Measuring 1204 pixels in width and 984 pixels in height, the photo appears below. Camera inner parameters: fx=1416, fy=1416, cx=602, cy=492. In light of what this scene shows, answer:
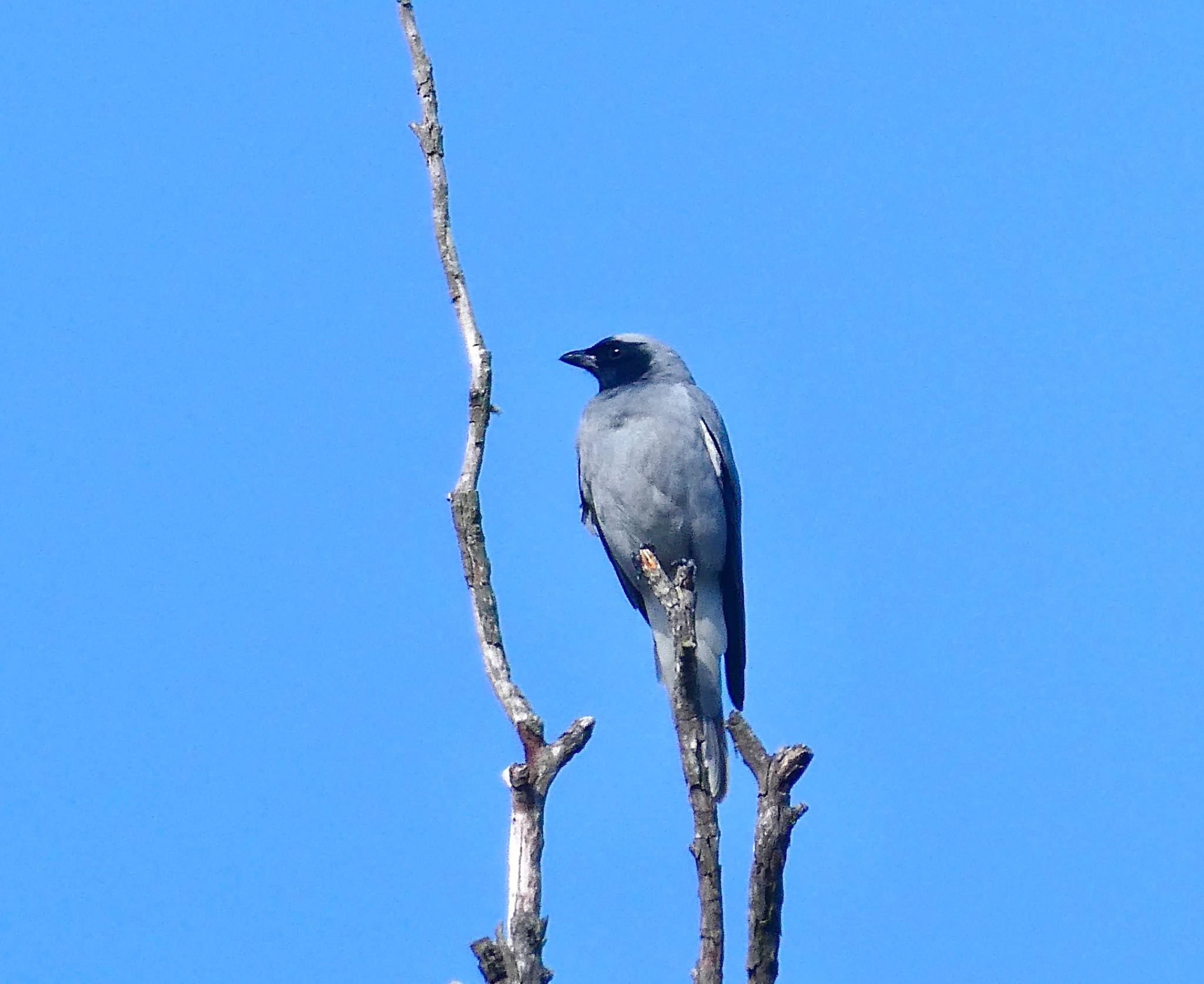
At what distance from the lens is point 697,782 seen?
605 cm

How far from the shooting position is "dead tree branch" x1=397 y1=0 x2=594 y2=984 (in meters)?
5.60

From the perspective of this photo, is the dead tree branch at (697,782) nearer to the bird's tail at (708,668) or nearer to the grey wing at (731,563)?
the bird's tail at (708,668)

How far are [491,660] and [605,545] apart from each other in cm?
406

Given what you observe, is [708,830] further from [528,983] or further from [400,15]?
[400,15]

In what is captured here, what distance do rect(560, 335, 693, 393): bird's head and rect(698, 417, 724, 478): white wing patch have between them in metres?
0.66

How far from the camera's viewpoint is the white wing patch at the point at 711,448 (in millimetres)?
9945

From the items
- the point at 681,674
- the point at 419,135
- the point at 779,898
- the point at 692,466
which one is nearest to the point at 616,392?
the point at 692,466

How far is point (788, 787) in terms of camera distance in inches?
214

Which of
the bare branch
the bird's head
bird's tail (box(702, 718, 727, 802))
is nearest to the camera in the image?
the bare branch

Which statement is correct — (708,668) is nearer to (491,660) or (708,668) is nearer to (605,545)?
(605,545)

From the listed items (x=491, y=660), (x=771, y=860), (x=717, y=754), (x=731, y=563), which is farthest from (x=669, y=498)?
(x=771, y=860)

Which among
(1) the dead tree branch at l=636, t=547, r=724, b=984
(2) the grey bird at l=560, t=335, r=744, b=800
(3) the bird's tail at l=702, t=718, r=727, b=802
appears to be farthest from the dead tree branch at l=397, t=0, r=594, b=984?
(2) the grey bird at l=560, t=335, r=744, b=800

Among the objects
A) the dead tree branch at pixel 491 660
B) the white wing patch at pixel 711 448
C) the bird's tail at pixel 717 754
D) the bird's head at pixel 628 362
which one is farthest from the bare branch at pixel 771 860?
the bird's head at pixel 628 362

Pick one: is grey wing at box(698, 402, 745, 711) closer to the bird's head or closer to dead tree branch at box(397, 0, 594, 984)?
the bird's head
